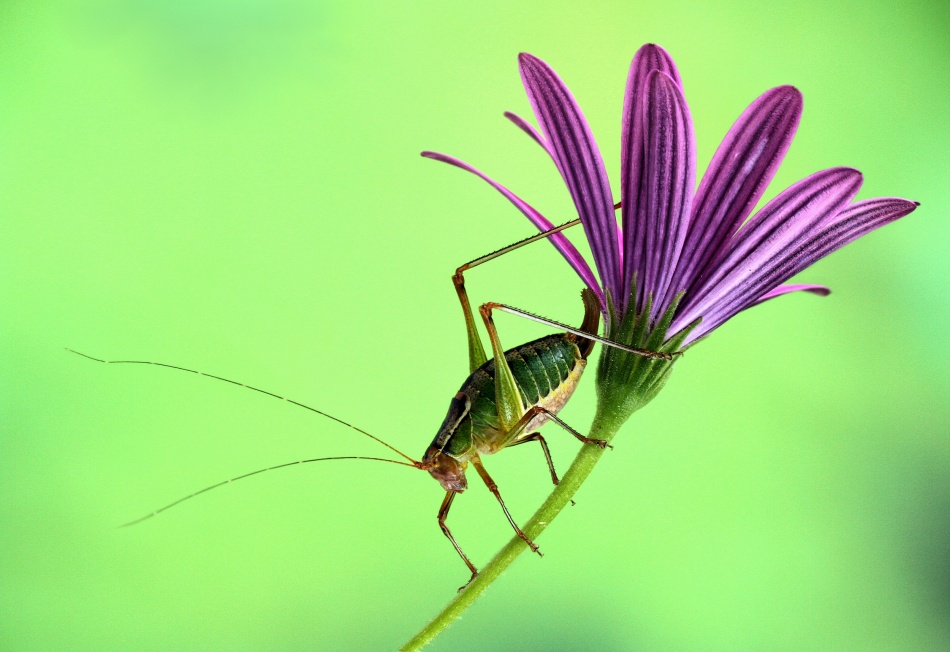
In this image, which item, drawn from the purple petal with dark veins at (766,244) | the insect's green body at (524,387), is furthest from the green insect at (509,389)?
the purple petal with dark veins at (766,244)

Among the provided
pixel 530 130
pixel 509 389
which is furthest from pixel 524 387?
pixel 530 130

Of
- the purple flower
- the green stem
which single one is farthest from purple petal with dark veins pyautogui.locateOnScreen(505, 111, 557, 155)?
the green stem

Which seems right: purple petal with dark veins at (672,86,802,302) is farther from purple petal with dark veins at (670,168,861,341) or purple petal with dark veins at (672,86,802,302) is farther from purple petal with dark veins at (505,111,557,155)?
purple petal with dark veins at (505,111,557,155)

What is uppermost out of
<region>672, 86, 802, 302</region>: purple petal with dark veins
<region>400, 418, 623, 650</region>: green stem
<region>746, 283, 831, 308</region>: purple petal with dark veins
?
<region>672, 86, 802, 302</region>: purple petal with dark veins

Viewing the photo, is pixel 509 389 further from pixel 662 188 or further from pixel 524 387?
pixel 662 188

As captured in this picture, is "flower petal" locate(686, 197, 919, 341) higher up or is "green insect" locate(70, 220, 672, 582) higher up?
"flower petal" locate(686, 197, 919, 341)

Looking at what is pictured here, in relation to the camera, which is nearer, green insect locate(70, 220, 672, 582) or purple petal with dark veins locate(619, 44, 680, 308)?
purple petal with dark veins locate(619, 44, 680, 308)

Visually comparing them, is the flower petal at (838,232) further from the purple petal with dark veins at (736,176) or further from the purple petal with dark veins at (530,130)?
the purple petal with dark veins at (530,130)
